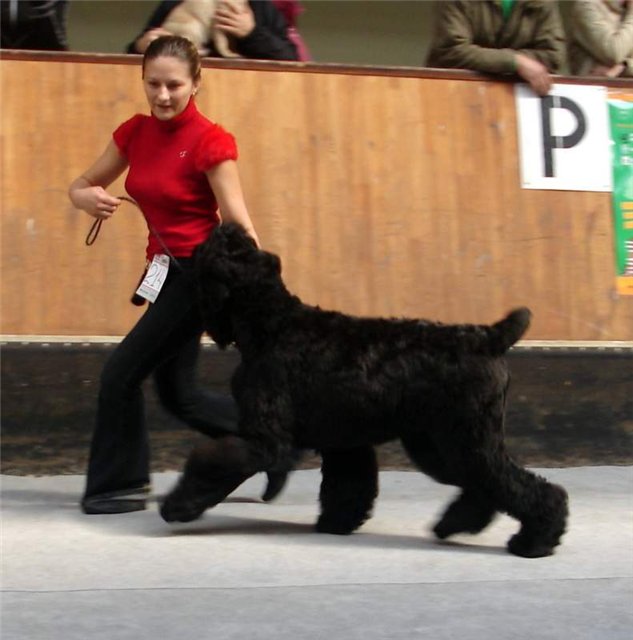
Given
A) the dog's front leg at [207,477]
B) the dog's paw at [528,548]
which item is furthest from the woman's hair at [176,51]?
the dog's paw at [528,548]

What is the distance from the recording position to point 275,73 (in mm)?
7484

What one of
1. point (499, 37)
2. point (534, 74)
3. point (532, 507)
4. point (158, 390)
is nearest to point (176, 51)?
point (158, 390)

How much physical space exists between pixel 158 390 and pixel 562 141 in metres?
2.82

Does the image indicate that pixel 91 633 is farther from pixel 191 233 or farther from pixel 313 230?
pixel 313 230

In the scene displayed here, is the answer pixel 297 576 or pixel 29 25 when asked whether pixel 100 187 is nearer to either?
pixel 297 576

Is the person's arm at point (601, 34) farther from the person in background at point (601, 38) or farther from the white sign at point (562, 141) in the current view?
the white sign at point (562, 141)

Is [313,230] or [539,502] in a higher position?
[313,230]

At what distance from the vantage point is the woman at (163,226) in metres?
5.63

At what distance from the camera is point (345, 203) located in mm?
7465

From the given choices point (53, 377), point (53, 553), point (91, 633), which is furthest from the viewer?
point (53, 377)

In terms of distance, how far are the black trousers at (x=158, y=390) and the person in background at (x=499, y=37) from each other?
259 cm

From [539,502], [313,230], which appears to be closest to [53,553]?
[539,502]

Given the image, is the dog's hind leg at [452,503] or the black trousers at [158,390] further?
the black trousers at [158,390]

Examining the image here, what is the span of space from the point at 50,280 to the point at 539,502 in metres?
3.01
